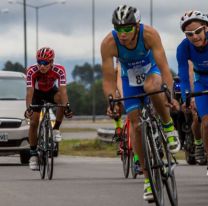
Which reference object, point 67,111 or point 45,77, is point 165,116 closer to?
point 67,111

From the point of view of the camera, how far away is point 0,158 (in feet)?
78.8

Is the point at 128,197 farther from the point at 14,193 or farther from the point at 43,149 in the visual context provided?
the point at 43,149

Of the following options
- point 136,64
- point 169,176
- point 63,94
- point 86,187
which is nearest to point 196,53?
point 136,64

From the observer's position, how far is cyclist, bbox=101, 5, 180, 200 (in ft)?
33.3

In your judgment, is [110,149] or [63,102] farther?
[110,149]

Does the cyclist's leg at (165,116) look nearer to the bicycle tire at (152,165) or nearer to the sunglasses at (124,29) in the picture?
the bicycle tire at (152,165)

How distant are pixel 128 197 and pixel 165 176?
6.99 ft

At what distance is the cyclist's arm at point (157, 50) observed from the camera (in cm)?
1020

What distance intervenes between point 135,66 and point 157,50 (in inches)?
22.9

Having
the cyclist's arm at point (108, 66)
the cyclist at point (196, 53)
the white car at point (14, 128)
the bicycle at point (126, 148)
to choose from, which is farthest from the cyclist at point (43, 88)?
the cyclist's arm at point (108, 66)

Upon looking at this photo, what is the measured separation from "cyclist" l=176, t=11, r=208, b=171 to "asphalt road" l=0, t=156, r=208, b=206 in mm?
1056

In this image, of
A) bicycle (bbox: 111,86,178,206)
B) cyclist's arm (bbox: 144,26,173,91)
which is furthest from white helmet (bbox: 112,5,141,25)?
bicycle (bbox: 111,86,178,206)

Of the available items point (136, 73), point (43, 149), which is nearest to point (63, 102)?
point (43, 149)

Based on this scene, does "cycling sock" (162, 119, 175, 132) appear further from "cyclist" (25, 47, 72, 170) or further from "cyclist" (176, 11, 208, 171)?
"cyclist" (25, 47, 72, 170)
